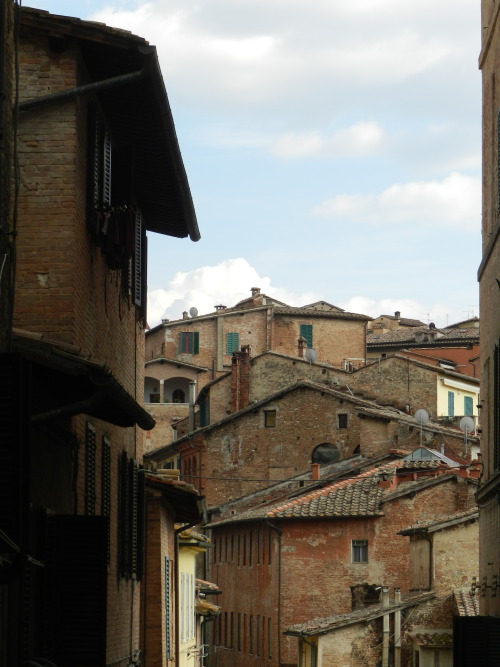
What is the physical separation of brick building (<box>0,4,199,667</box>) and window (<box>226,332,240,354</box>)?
60526mm

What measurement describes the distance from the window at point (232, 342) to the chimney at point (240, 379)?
13028 millimetres

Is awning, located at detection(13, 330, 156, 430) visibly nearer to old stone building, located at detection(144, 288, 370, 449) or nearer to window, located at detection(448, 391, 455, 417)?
window, located at detection(448, 391, 455, 417)

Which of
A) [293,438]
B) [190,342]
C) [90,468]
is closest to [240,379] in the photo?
[293,438]

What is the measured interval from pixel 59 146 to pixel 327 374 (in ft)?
174

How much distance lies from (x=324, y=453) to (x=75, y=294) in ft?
144

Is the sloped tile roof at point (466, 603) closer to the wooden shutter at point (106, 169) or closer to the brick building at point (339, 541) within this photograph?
the brick building at point (339, 541)

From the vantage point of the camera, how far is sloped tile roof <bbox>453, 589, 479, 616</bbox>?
1277 inches

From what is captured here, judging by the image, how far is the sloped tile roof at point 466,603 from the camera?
106 ft

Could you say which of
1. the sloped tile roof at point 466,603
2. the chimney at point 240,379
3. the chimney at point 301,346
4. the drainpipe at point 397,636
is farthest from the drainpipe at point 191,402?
the sloped tile roof at point 466,603

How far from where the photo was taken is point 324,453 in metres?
57.0

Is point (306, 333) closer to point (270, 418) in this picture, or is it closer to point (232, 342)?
point (232, 342)

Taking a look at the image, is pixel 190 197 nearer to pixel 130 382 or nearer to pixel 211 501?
pixel 130 382

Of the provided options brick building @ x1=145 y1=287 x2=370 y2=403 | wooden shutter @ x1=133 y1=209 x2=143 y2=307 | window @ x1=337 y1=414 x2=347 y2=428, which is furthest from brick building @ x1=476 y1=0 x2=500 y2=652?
brick building @ x1=145 y1=287 x2=370 y2=403

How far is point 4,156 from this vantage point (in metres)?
9.55
